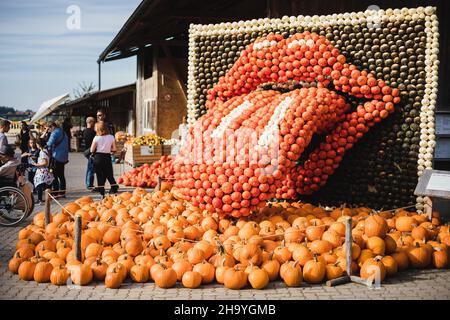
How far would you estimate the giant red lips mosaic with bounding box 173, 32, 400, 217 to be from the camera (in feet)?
20.6

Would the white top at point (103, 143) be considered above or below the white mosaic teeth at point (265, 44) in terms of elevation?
below

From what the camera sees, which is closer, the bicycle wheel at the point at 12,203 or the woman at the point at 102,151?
the bicycle wheel at the point at 12,203

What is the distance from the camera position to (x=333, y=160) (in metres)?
7.92

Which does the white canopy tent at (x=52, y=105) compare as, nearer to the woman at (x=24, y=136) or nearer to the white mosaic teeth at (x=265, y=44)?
the woman at (x=24, y=136)

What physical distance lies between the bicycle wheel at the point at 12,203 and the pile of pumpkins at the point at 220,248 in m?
1.63

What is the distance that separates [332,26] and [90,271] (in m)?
5.25

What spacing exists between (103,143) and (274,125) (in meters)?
5.24

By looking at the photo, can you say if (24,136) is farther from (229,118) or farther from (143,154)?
(229,118)

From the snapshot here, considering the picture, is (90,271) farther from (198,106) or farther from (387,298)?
(198,106)

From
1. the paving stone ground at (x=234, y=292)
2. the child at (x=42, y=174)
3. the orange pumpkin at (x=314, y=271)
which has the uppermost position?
the child at (x=42, y=174)

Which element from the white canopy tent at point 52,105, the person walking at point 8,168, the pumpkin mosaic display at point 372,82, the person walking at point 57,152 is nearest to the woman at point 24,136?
the white canopy tent at point 52,105

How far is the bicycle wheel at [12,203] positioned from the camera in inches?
337
